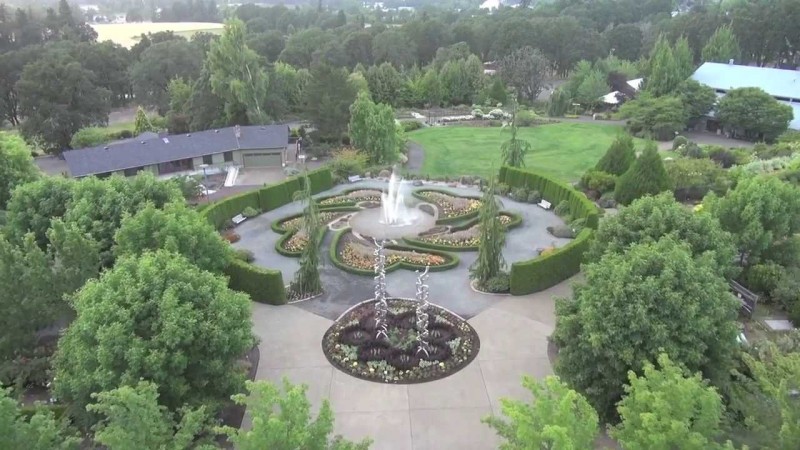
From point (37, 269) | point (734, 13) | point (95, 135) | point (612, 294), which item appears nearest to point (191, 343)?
point (37, 269)

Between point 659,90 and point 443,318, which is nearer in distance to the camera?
point 443,318

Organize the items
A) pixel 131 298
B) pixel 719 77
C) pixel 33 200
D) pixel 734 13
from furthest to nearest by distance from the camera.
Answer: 1. pixel 734 13
2. pixel 719 77
3. pixel 33 200
4. pixel 131 298

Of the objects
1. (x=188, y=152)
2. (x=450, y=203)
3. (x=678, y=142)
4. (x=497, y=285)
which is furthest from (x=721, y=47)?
(x=188, y=152)

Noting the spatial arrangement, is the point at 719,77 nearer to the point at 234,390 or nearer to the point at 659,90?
the point at 659,90

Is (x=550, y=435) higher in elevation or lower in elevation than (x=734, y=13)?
lower

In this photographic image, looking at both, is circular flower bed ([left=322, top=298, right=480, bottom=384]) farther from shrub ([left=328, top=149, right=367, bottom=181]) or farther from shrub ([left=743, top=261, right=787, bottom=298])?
shrub ([left=328, top=149, right=367, bottom=181])

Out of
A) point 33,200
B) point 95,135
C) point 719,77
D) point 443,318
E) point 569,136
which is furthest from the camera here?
point 719,77

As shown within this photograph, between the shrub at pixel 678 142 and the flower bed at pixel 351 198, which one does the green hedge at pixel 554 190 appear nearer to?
the flower bed at pixel 351 198
